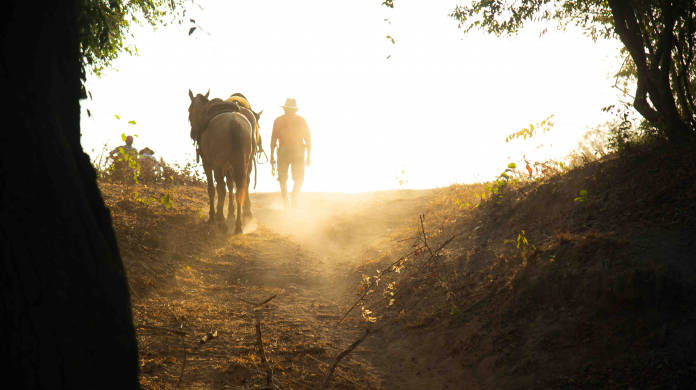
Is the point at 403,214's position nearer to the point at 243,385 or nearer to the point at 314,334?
the point at 314,334

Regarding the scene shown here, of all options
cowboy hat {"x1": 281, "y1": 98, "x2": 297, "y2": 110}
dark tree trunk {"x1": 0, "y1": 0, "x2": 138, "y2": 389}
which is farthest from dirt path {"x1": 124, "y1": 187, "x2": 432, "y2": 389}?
cowboy hat {"x1": 281, "y1": 98, "x2": 297, "y2": 110}

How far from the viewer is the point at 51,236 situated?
2004mm

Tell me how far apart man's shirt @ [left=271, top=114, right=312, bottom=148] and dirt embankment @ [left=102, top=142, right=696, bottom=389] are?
5.73 meters

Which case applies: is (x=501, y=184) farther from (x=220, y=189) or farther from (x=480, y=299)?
(x=220, y=189)

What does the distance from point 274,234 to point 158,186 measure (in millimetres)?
4423

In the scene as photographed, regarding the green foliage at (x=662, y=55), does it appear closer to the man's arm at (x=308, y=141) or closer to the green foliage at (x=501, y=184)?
the green foliage at (x=501, y=184)

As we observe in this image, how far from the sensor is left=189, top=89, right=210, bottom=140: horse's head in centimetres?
1032

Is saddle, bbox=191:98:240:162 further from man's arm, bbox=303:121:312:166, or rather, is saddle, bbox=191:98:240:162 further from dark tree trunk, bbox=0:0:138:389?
dark tree trunk, bbox=0:0:138:389

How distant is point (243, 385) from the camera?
3607 mm

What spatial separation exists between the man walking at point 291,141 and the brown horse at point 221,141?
3.28 meters

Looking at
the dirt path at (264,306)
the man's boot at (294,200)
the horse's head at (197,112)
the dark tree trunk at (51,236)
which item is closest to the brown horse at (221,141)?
the horse's head at (197,112)

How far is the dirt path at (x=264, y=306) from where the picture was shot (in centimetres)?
392

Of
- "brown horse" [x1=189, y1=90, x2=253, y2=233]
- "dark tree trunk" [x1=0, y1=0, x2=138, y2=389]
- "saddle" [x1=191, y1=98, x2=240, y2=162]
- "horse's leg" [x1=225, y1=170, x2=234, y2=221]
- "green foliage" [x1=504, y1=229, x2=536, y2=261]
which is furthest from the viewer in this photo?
"horse's leg" [x1=225, y1=170, x2=234, y2=221]

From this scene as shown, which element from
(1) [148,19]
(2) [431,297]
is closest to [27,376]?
(2) [431,297]
